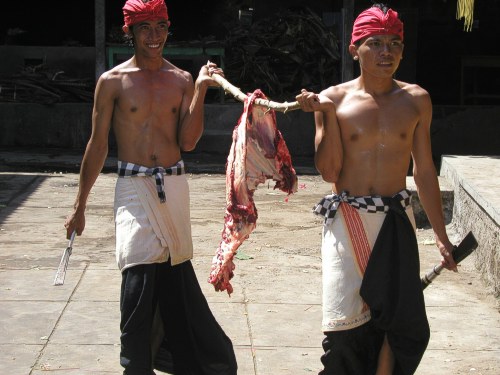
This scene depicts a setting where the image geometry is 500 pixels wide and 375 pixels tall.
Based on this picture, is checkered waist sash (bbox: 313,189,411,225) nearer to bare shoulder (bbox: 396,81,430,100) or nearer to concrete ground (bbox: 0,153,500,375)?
bare shoulder (bbox: 396,81,430,100)

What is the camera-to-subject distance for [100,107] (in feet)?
15.7

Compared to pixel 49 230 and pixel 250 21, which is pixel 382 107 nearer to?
pixel 49 230

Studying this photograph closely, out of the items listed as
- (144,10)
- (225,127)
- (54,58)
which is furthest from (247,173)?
(54,58)

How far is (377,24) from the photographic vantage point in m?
4.34

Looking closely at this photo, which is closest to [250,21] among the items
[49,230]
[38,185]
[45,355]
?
[38,185]

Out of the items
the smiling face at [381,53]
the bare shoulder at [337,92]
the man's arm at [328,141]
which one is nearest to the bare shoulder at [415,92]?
the smiling face at [381,53]

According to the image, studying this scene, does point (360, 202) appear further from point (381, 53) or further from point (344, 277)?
point (381, 53)

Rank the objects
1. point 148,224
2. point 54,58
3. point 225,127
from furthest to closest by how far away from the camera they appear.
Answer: point 54,58, point 225,127, point 148,224

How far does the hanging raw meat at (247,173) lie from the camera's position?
14.6 ft

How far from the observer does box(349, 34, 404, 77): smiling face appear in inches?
172

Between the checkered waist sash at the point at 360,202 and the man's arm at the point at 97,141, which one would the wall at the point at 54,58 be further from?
the checkered waist sash at the point at 360,202

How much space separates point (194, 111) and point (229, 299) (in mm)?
2303

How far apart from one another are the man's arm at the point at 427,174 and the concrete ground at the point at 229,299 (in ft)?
3.66

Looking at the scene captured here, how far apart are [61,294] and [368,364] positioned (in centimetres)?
296
